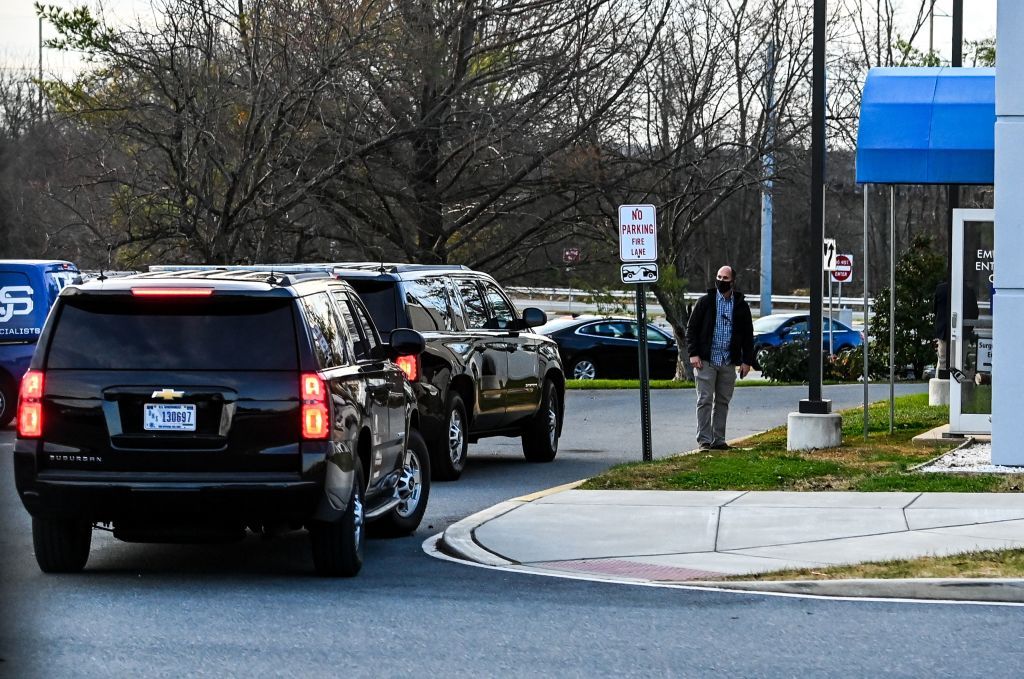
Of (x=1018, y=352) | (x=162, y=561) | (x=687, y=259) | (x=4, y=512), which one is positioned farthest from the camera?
(x=687, y=259)

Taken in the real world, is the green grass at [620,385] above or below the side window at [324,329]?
below

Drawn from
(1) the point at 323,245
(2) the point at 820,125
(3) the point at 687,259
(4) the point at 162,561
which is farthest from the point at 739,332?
(3) the point at 687,259

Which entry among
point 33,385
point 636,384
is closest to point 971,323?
point 33,385

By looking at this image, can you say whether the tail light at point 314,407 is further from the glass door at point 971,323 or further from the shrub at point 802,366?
the shrub at point 802,366

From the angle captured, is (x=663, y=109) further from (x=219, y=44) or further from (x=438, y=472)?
(x=438, y=472)

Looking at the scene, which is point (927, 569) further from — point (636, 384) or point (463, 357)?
point (636, 384)

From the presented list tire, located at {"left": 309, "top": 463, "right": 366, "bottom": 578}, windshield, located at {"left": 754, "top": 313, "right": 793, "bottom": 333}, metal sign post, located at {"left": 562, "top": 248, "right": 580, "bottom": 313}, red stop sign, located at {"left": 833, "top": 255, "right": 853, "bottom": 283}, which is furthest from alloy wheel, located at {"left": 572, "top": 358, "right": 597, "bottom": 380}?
tire, located at {"left": 309, "top": 463, "right": 366, "bottom": 578}

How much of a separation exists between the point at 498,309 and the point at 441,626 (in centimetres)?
851

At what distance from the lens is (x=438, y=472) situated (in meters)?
14.5

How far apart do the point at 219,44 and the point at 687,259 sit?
1668cm

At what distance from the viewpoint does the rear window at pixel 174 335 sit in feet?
27.9

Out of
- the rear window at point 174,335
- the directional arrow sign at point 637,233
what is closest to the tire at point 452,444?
the directional arrow sign at point 637,233

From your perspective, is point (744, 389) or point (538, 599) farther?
point (744, 389)

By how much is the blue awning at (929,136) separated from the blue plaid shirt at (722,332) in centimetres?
187
